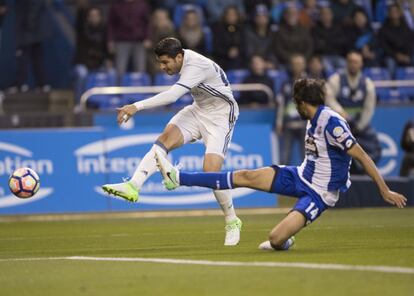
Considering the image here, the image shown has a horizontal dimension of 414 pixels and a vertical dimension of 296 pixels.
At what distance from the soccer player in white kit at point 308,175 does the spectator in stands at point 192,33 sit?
13.0 metres

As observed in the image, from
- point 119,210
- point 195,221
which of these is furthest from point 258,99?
point 195,221

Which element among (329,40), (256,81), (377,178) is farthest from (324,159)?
(329,40)

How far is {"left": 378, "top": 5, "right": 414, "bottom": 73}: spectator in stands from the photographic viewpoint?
82.7ft

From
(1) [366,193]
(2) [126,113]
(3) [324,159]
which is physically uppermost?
(2) [126,113]

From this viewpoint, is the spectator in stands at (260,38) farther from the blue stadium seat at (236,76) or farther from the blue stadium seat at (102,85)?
the blue stadium seat at (102,85)

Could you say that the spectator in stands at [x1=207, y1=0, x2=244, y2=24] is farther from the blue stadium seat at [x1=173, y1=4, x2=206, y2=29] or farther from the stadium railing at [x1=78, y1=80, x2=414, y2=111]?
the stadium railing at [x1=78, y1=80, x2=414, y2=111]

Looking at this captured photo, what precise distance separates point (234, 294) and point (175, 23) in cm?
1810

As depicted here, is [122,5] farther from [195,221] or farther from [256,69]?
[195,221]

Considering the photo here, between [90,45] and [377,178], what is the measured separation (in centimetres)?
1419

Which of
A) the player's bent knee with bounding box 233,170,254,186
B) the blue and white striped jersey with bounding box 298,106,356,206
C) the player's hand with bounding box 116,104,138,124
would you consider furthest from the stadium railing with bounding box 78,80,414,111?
the blue and white striped jersey with bounding box 298,106,356,206

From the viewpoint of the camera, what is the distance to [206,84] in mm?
12516

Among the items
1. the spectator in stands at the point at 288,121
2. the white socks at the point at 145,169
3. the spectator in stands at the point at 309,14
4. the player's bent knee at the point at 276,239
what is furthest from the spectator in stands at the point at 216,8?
the player's bent knee at the point at 276,239

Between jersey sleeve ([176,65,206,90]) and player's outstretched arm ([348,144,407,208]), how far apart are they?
91.0 inches

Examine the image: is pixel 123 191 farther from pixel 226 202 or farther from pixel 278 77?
pixel 278 77
